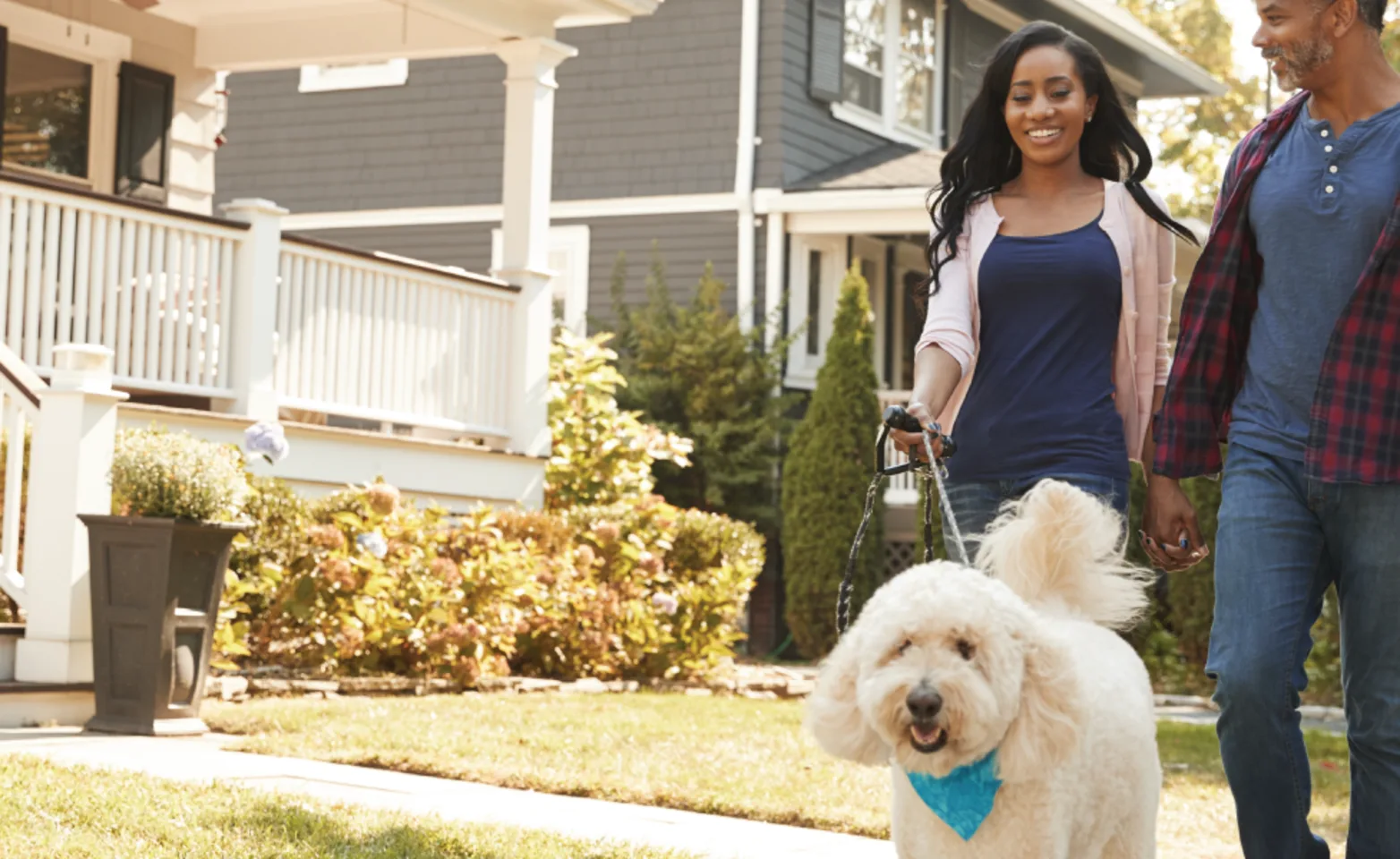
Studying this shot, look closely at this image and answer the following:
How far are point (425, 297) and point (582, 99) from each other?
6823 millimetres

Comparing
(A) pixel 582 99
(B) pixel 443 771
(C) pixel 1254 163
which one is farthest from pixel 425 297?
(C) pixel 1254 163

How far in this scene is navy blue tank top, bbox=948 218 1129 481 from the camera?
155 inches

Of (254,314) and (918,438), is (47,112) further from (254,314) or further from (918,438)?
(918,438)

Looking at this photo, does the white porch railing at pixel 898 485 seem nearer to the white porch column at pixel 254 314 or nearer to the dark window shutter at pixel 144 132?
the dark window shutter at pixel 144 132

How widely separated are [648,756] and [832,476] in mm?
8091

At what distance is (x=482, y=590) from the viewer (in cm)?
998

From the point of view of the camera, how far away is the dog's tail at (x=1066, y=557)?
3.55 m

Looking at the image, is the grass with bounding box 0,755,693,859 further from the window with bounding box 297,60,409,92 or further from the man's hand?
the window with bounding box 297,60,409,92

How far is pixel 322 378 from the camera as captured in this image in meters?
11.1

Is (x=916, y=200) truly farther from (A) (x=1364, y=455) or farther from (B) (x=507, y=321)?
(A) (x=1364, y=455)

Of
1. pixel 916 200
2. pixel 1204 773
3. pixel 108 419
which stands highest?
pixel 916 200

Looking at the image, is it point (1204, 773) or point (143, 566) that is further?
point (1204, 773)

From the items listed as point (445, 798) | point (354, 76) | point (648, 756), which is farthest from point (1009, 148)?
point (354, 76)

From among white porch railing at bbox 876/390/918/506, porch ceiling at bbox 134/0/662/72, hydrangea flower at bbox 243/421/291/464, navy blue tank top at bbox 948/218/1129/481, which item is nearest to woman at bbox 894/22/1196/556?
navy blue tank top at bbox 948/218/1129/481
